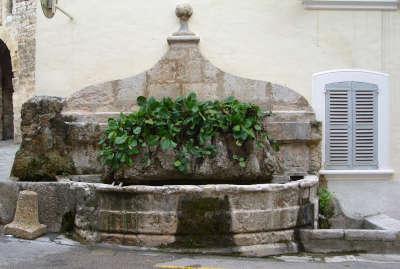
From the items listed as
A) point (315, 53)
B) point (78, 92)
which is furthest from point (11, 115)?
point (315, 53)

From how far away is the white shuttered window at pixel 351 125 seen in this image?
24.1 ft

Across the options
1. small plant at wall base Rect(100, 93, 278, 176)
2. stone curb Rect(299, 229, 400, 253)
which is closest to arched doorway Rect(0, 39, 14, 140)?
small plant at wall base Rect(100, 93, 278, 176)

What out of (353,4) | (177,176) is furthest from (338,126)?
(177,176)

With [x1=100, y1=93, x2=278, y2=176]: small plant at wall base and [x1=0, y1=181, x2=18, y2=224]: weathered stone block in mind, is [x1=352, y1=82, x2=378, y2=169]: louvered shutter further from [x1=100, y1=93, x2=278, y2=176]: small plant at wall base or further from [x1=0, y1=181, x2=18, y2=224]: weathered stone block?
[x1=0, y1=181, x2=18, y2=224]: weathered stone block

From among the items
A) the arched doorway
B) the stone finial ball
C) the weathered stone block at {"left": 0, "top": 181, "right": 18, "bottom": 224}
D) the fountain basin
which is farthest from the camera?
the arched doorway

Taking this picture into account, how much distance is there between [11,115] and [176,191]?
17.4 metres

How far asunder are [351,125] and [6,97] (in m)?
17.4

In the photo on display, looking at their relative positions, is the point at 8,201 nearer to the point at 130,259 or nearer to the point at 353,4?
the point at 130,259

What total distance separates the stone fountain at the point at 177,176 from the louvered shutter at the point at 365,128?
0.60 meters

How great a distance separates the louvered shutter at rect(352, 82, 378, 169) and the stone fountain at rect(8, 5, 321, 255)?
595 mm

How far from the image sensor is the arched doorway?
20.9 m

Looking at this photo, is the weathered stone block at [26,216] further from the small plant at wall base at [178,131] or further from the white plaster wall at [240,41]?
the white plaster wall at [240,41]

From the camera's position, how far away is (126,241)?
223 inches

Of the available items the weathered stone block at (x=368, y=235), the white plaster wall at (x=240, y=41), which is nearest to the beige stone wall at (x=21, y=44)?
the white plaster wall at (x=240, y=41)
